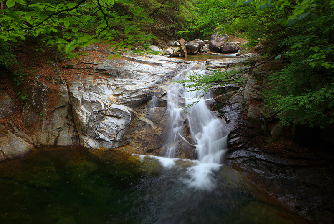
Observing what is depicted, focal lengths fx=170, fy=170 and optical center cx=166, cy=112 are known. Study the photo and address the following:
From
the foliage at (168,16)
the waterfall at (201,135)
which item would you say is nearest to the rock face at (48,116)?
the waterfall at (201,135)

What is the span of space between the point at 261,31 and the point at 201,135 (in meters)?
4.34

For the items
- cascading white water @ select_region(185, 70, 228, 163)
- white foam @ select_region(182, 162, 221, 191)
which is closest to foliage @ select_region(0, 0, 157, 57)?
cascading white water @ select_region(185, 70, 228, 163)

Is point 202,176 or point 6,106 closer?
point 202,176

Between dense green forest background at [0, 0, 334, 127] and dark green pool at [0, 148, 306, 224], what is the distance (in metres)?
2.27

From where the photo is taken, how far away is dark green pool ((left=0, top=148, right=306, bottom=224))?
3.53m

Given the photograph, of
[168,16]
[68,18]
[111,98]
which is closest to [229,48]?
[168,16]

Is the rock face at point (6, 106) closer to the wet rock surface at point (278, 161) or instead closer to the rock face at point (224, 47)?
the wet rock surface at point (278, 161)

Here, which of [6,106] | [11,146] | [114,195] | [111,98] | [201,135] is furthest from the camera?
[111,98]

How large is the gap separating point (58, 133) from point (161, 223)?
5.01 meters

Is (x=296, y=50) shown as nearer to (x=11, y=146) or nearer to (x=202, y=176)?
(x=202, y=176)

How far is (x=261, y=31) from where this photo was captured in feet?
20.0

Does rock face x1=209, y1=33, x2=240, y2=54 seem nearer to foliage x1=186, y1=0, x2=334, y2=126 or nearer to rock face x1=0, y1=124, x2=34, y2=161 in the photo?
foliage x1=186, y1=0, x2=334, y2=126

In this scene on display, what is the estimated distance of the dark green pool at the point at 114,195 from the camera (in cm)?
353

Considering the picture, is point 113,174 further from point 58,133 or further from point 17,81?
point 17,81
